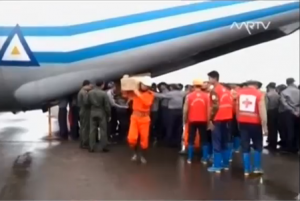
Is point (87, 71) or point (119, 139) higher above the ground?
point (87, 71)

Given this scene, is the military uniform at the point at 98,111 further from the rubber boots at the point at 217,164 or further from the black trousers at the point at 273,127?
the black trousers at the point at 273,127

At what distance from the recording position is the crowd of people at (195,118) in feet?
23.2

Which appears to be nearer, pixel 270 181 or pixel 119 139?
pixel 270 181

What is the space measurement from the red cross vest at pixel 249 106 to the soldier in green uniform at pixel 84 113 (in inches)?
100

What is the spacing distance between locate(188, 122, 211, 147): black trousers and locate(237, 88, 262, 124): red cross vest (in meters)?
0.88

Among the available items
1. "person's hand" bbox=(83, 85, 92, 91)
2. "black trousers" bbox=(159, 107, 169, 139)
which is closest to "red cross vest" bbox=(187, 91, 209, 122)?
"person's hand" bbox=(83, 85, 92, 91)

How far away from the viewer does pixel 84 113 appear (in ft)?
27.9

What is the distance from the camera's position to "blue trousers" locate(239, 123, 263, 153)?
696 cm

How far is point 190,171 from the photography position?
7.56 metres

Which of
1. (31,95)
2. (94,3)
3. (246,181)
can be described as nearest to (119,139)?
(31,95)

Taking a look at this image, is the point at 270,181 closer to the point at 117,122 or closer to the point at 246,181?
the point at 246,181

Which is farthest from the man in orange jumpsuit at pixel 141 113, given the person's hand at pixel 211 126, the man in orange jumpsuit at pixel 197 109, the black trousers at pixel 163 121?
the black trousers at pixel 163 121

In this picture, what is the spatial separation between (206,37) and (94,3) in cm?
199

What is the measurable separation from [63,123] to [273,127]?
12.6ft
